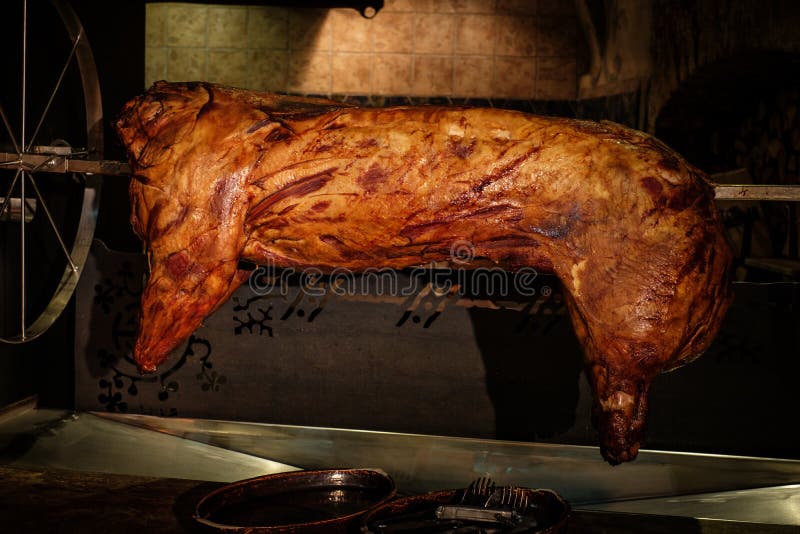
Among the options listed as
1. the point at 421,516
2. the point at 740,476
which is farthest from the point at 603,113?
the point at 421,516

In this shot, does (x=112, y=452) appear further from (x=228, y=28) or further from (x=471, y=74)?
(x=471, y=74)

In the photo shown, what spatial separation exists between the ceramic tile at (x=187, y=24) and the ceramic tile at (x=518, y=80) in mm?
2328

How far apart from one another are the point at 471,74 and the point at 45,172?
12.0ft

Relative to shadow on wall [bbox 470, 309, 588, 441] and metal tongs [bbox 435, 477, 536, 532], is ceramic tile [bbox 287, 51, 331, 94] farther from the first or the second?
metal tongs [bbox 435, 477, 536, 532]

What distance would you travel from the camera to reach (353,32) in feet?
20.4

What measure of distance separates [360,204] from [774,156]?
3.42 meters

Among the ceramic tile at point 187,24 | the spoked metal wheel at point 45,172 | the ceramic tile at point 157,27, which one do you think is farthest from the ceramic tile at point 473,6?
the spoked metal wheel at point 45,172

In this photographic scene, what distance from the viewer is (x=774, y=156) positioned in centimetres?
479

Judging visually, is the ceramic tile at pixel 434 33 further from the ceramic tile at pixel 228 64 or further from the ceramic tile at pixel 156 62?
the ceramic tile at pixel 156 62

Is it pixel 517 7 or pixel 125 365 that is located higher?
pixel 517 7

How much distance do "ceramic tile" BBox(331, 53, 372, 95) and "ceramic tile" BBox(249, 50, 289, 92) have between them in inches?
15.7

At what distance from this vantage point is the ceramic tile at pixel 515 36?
20.1 ft

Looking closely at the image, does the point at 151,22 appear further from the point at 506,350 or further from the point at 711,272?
the point at 711,272

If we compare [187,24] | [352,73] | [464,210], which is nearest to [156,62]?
[187,24]
